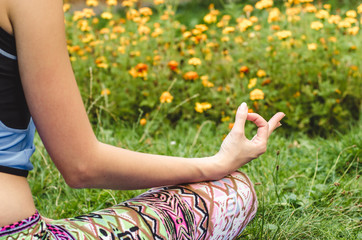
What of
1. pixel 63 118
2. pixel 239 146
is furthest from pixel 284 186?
pixel 63 118

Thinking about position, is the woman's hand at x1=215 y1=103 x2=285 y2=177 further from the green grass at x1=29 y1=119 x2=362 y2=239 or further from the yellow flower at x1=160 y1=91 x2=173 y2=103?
the yellow flower at x1=160 y1=91 x2=173 y2=103

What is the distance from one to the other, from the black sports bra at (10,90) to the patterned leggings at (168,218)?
213 millimetres

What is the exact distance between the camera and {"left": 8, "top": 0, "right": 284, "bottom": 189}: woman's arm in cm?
94

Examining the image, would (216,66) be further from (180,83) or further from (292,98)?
(292,98)

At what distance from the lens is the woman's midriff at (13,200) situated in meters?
1.01

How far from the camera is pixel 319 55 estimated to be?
9.90 feet

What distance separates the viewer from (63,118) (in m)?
1.01

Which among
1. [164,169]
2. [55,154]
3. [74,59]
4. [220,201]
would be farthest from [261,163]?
[74,59]

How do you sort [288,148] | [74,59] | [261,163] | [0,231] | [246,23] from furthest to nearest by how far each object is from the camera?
[74,59]
[246,23]
[288,148]
[261,163]
[0,231]

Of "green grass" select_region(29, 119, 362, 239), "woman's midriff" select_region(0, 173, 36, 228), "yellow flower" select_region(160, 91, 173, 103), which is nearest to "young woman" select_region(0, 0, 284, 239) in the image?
"woman's midriff" select_region(0, 173, 36, 228)

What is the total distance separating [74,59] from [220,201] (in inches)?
84.2

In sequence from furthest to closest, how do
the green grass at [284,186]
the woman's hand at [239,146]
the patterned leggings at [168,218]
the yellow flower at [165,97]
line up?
the yellow flower at [165,97], the green grass at [284,186], the woman's hand at [239,146], the patterned leggings at [168,218]

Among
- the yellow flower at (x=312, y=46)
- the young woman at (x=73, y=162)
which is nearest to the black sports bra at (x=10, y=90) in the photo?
the young woman at (x=73, y=162)

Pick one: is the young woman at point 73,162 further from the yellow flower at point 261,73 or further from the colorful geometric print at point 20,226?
the yellow flower at point 261,73
